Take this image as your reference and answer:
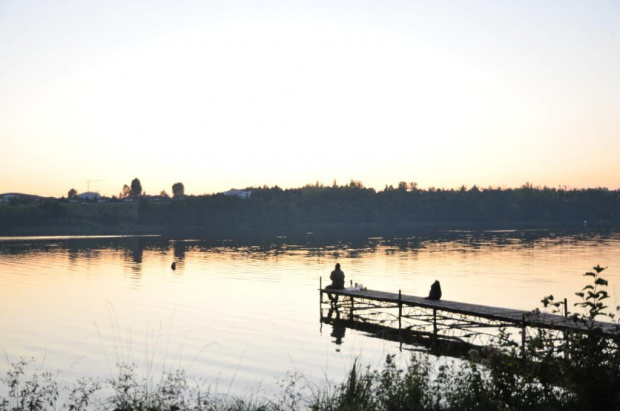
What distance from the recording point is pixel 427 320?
111 feet

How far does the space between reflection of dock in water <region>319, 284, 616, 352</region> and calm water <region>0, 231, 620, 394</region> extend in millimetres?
1645

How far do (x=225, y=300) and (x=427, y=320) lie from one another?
1527 centimetres

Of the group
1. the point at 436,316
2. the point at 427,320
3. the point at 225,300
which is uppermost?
the point at 436,316

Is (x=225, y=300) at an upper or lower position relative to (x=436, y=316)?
lower

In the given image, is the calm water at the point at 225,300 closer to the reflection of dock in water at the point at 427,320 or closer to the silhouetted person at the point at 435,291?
the reflection of dock in water at the point at 427,320

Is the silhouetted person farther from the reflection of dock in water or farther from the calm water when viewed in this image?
the calm water

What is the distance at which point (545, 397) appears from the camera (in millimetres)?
11734

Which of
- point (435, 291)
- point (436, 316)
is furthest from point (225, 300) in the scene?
point (435, 291)

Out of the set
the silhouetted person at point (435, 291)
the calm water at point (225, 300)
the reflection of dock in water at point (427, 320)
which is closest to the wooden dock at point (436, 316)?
the reflection of dock in water at point (427, 320)

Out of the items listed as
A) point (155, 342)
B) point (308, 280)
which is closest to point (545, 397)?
point (155, 342)

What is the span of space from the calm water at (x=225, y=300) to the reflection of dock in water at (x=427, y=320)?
5.40ft

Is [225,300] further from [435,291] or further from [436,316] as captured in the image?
[435,291]

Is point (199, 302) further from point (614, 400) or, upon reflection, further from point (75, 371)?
point (614, 400)

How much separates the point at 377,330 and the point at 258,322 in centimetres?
627
